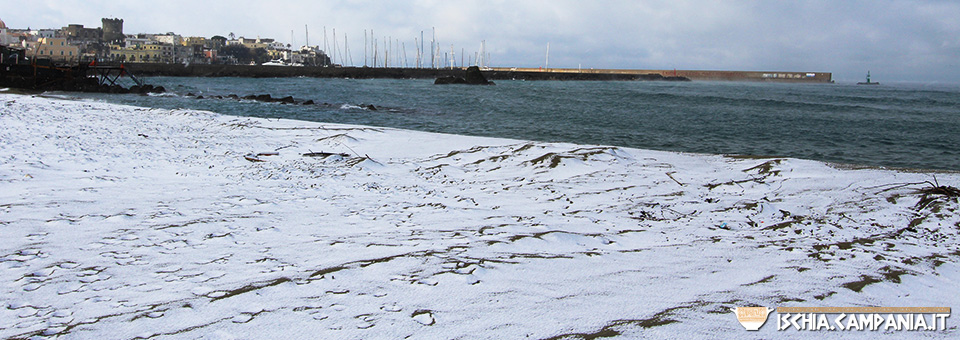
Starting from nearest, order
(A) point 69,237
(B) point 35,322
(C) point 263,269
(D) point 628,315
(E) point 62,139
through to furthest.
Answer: (B) point 35,322 → (D) point 628,315 → (C) point 263,269 → (A) point 69,237 → (E) point 62,139

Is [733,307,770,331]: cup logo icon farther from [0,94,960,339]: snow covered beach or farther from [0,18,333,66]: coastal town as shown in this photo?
[0,18,333,66]: coastal town

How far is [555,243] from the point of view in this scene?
369 centimetres

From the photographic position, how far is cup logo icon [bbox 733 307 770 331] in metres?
2.47

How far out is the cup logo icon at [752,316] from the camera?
2467mm

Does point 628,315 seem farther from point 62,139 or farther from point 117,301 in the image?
point 62,139

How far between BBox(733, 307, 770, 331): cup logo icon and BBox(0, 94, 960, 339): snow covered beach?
0.05 m

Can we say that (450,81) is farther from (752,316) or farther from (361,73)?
(752,316)

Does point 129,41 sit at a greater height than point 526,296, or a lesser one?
greater

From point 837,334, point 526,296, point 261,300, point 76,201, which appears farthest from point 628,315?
point 76,201

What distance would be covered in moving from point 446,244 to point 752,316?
1877mm

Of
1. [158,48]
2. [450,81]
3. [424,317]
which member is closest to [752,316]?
[424,317]

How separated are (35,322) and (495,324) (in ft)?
6.67

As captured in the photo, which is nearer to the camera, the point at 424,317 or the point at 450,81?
the point at 424,317

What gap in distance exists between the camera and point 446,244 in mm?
3580
